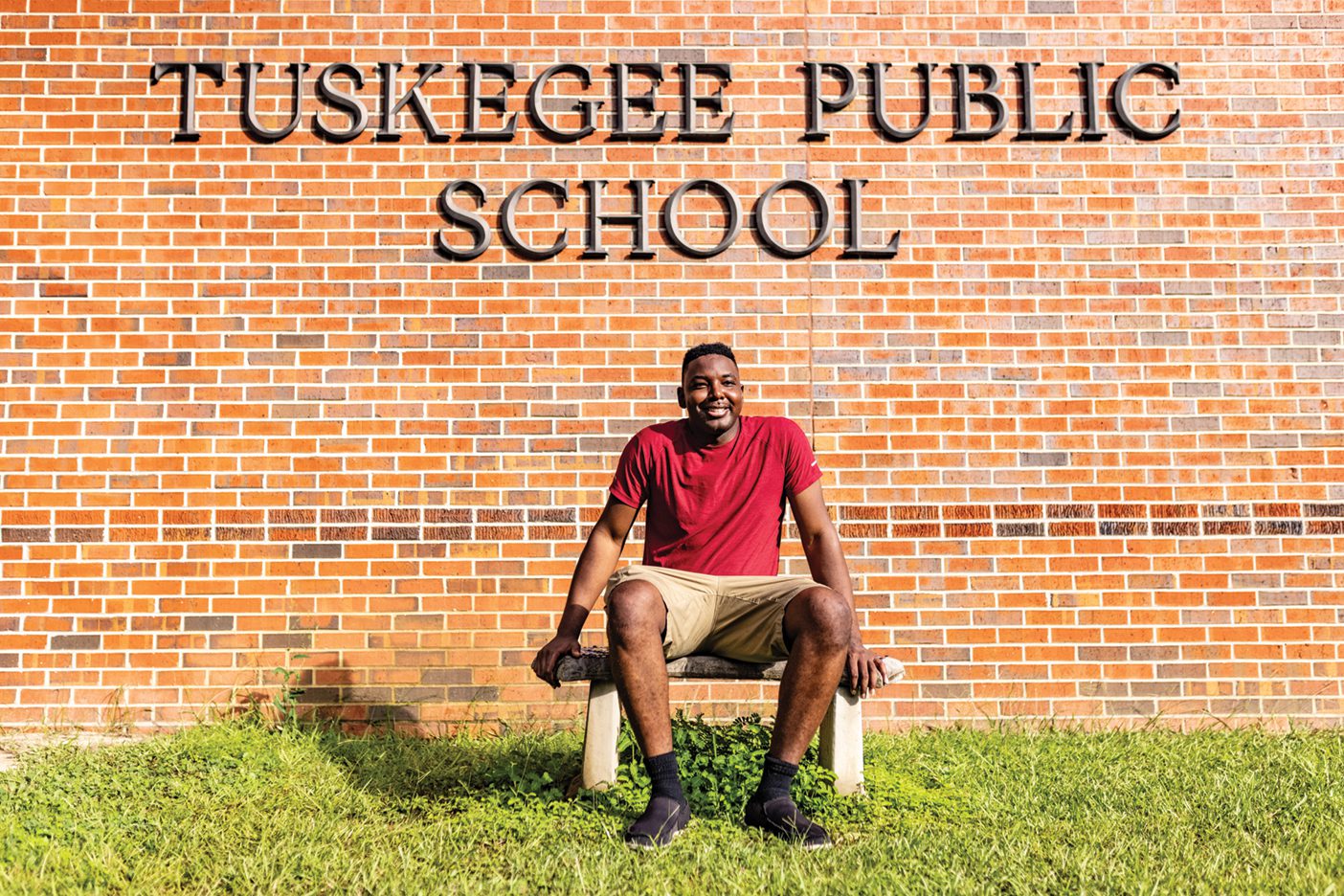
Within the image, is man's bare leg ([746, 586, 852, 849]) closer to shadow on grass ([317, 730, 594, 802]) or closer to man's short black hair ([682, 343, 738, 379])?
shadow on grass ([317, 730, 594, 802])

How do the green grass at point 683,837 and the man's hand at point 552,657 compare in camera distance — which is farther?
the man's hand at point 552,657

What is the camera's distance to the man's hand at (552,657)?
3.45 meters

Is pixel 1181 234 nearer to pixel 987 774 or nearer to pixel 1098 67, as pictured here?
pixel 1098 67

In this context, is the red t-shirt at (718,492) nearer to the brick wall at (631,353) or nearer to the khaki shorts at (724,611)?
the khaki shorts at (724,611)

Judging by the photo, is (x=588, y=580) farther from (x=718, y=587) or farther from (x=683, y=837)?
(x=683, y=837)

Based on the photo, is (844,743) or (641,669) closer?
(641,669)

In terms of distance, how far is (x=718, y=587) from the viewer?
141 inches

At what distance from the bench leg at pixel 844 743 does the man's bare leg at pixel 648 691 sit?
20.5 inches

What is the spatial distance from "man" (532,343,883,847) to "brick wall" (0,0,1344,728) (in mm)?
1113

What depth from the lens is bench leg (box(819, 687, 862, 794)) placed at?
350 cm

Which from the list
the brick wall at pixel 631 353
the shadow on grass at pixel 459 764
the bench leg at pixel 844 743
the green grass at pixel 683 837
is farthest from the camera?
the brick wall at pixel 631 353

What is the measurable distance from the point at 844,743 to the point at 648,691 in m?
A: 0.69

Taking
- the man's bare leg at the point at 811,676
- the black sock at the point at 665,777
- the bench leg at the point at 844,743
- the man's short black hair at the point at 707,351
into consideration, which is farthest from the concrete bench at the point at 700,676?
the man's short black hair at the point at 707,351

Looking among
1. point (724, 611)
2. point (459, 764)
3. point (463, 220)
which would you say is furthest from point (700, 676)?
point (463, 220)
